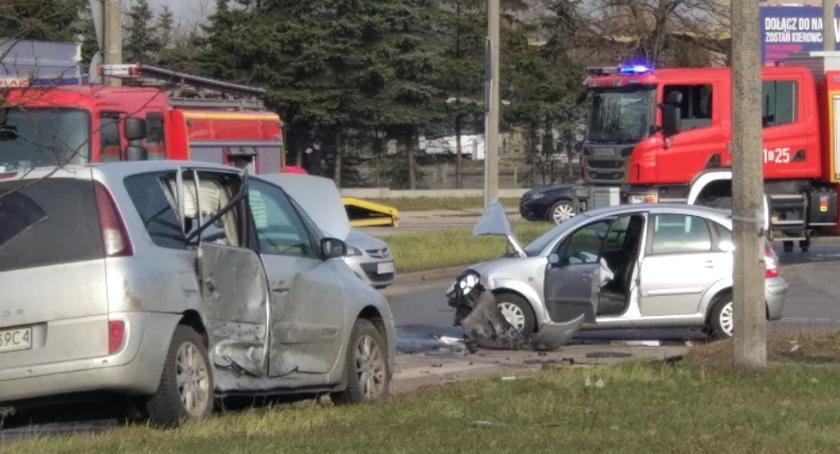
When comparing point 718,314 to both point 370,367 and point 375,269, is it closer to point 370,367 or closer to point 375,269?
point 375,269

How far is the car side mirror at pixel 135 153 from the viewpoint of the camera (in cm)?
1816

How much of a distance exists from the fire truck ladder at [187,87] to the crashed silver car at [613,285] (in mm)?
6259

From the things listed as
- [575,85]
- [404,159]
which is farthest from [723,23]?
[404,159]

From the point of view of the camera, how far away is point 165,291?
8938 millimetres

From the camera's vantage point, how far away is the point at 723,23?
166 ft

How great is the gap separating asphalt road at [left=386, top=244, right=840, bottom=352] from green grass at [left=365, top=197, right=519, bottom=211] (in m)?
22.4

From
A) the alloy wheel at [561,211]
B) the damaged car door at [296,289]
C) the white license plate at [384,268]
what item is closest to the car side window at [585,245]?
the white license plate at [384,268]

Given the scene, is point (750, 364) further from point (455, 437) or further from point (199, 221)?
point (199, 221)

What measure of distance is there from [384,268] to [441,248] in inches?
318

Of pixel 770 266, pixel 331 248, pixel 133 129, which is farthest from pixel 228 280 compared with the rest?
pixel 133 129

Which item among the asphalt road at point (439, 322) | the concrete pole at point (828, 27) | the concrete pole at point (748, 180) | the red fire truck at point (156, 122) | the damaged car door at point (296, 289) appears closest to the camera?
the asphalt road at point (439, 322)

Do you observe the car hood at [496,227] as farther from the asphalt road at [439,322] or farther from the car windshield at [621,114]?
the car windshield at [621,114]

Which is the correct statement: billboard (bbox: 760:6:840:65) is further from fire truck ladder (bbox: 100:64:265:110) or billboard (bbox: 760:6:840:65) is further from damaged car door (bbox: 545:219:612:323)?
damaged car door (bbox: 545:219:612:323)

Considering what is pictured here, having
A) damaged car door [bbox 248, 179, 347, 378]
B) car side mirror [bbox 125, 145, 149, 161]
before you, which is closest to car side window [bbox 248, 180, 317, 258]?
damaged car door [bbox 248, 179, 347, 378]
